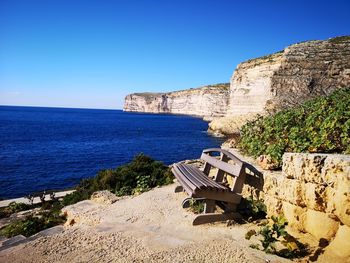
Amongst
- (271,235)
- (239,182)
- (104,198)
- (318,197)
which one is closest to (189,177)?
(239,182)

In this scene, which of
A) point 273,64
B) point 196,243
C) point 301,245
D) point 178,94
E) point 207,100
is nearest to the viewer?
point 301,245

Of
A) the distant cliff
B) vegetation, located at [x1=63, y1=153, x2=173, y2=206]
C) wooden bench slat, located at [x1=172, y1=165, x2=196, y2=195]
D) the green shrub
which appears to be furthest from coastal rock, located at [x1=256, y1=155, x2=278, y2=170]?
the distant cliff

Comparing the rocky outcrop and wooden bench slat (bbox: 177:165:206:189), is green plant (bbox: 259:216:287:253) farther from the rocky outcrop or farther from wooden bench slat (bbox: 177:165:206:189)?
the rocky outcrop

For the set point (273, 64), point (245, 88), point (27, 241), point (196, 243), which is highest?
point (273, 64)

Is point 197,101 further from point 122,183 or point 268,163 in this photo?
point 268,163

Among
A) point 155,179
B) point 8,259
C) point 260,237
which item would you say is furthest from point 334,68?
point 8,259

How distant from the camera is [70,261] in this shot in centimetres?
552

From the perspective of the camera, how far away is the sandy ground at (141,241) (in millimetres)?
5445

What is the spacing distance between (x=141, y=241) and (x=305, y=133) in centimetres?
475

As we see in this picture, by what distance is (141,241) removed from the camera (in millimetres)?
6125

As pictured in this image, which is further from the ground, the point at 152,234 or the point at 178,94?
the point at 178,94

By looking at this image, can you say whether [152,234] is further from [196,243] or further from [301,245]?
[301,245]

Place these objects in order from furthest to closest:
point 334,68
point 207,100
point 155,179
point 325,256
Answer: point 207,100 → point 334,68 → point 155,179 → point 325,256

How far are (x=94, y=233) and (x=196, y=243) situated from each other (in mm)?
2374
